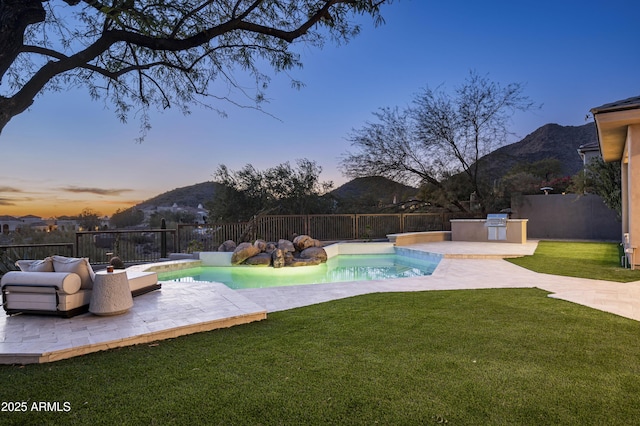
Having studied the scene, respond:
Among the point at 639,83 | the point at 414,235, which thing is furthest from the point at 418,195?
the point at 639,83

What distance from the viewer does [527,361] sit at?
313 centimetres

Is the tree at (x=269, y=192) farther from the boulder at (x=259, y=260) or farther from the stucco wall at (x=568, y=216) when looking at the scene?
the stucco wall at (x=568, y=216)

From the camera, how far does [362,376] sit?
112 inches

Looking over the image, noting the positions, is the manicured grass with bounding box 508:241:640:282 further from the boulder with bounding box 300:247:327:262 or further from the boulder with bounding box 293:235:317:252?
the boulder with bounding box 293:235:317:252

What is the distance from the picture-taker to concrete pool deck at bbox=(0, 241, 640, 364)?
348cm

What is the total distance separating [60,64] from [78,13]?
2.32m

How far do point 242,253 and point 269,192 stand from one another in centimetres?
719

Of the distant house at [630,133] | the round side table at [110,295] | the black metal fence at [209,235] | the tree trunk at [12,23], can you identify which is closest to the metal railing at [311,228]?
the black metal fence at [209,235]

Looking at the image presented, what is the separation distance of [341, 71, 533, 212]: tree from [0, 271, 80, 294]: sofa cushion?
53.1ft

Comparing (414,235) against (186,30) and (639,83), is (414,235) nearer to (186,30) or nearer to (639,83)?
(186,30)

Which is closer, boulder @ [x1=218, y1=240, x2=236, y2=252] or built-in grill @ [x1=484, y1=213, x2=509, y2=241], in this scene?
boulder @ [x1=218, y1=240, x2=236, y2=252]

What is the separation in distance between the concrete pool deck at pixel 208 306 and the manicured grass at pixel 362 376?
0.20 m

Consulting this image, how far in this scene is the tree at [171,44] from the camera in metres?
4.89

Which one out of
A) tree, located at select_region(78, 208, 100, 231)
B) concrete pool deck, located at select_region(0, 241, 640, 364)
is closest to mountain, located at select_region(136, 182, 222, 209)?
tree, located at select_region(78, 208, 100, 231)
